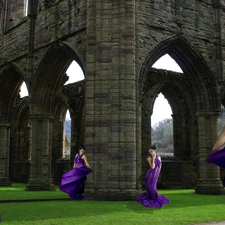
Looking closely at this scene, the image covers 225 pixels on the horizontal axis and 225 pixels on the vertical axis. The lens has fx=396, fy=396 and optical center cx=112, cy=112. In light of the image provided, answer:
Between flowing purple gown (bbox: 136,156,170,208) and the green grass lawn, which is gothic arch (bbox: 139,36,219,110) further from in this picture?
the green grass lawn

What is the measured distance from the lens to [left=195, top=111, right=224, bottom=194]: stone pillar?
13180 millimetres

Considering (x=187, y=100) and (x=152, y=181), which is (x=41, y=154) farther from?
(x=187, y=100)

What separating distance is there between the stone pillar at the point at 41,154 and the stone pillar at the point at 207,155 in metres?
5.36

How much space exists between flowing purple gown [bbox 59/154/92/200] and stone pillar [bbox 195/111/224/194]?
470 centimetres

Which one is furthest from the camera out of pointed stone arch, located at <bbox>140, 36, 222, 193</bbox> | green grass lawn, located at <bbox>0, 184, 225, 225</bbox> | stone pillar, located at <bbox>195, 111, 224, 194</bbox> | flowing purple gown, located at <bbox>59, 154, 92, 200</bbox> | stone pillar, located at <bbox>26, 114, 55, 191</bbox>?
stone pillar, located at <bbox>26, 114, 55, 191</bbox>

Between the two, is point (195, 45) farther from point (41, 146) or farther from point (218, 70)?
point (41, 146)

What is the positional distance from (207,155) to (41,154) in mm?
5931

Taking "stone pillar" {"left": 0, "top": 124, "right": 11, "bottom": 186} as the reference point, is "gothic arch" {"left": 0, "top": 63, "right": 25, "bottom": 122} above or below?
above

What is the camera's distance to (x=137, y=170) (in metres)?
10.9

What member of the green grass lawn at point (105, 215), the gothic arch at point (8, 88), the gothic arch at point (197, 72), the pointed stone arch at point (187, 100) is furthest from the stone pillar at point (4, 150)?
the green grass lawn at point (105, 215)

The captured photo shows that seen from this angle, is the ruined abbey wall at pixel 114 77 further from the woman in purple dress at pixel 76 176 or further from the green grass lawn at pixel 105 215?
the green grass lawn at pixel 105 215

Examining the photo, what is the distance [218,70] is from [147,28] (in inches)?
130

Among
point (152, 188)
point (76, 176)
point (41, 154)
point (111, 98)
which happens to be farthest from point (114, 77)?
point (41, 154)

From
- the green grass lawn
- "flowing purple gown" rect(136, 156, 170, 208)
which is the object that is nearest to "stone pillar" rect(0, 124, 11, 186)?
the green grass lawn
